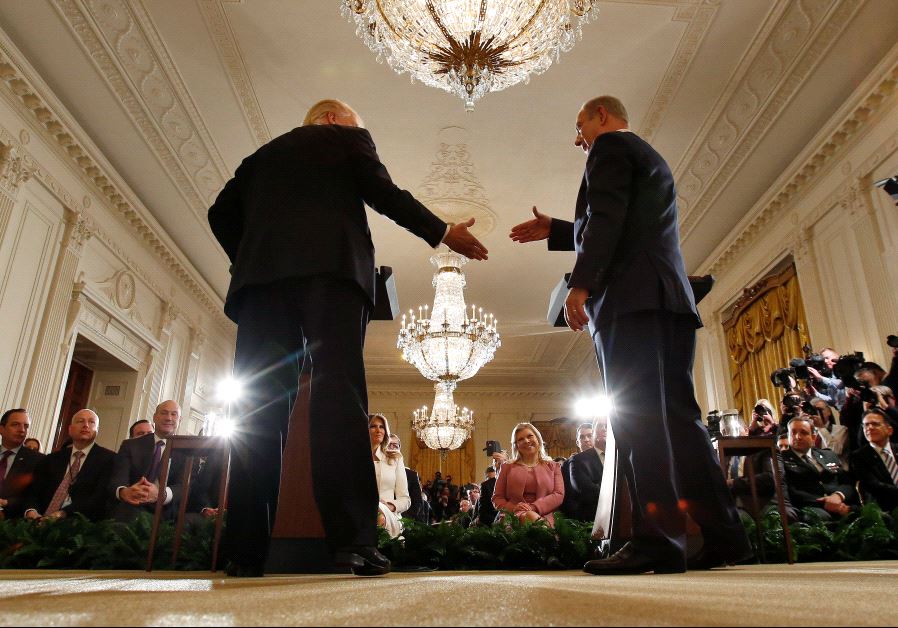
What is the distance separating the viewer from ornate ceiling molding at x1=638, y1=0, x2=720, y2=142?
4875mm

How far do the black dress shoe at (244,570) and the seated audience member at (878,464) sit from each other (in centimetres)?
358

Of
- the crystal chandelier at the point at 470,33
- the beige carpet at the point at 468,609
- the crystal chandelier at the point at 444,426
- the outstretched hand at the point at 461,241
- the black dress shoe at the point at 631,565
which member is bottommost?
the black dress shoe at the point at 631,565

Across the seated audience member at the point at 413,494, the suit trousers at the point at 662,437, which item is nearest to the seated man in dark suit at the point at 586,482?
the seated audience member at the point at 413,494

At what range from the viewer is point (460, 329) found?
24.8 feet

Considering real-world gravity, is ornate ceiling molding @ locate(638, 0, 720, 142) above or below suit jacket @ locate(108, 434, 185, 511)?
above

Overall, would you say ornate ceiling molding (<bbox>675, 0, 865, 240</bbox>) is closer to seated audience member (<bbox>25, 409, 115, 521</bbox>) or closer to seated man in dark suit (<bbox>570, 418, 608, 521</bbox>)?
seated man in dark suit (<bbox>570, 418, 608, 521</bbox>)

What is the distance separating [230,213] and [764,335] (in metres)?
7.00

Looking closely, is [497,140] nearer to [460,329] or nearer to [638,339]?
[460,329]

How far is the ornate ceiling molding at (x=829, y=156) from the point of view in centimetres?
517

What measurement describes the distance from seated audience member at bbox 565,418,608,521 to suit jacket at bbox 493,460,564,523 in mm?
113

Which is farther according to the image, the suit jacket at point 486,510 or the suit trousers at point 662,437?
the suit jacket at point 486,510

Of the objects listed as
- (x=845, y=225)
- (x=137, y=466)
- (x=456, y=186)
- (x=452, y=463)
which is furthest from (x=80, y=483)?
(x=452, y=463)

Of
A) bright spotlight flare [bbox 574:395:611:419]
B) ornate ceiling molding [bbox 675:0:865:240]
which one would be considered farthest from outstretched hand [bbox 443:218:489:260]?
bright spotlight flare [bbox 574:395:611:419]

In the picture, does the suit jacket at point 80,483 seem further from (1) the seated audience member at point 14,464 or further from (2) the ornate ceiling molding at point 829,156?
(2) the ornate ceiling molding at point 829,156
